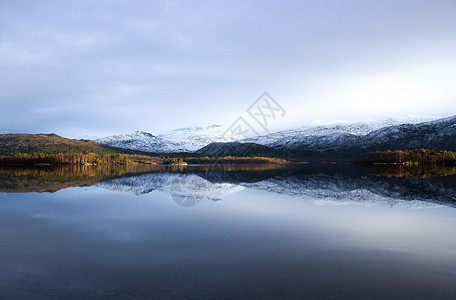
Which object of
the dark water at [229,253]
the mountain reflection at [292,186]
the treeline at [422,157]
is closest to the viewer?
the dark water at [229,253]

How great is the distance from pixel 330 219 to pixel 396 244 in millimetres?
5002

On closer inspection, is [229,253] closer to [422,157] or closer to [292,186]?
[292,186]

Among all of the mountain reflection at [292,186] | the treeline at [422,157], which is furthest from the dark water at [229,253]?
the treeline at [422,157]

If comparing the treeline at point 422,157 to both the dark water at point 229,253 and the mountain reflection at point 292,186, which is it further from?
the dark water at point 229,253

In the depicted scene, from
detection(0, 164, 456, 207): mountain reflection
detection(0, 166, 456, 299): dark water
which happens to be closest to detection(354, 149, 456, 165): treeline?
detection(0, 164, 456, 207): mountain reflection

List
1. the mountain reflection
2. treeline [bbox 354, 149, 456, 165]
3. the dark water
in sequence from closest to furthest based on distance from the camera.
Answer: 1. the dark water
2. the mountain reflection
3. treeline [bbox 354, 149, 456, 165]

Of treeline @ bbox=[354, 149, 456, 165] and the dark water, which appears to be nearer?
the dark water

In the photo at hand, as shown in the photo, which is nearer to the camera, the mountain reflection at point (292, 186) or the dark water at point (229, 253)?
the dark water at point (229, 253)

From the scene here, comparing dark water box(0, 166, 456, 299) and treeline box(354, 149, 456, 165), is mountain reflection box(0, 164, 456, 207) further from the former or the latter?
treeline box(354, 149, 456, 165)

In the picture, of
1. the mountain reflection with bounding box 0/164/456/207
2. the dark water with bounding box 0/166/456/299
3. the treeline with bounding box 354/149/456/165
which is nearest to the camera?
the dark water with bounding box 0/166/456/299

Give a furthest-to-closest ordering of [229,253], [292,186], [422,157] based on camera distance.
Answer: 1. [422,157]
2. [292,186]
3. [229,253]

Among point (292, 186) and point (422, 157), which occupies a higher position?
point (422, 157)

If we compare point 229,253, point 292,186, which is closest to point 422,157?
point 292,186

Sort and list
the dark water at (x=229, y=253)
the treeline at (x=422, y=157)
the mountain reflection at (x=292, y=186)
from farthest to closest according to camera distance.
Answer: the treeline at (x=422, y=157) < the mountain reflection at (x=292, y=186) < the dark water at (x=229, y=253)
